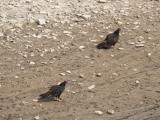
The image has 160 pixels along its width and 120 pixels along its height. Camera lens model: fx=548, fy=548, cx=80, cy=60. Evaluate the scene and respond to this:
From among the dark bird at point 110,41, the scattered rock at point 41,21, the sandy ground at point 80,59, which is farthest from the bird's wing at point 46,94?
the scattered rock at point 41,21

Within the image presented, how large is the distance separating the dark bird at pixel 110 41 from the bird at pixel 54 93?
2.02 m

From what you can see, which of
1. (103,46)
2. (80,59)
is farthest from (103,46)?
(80,59)

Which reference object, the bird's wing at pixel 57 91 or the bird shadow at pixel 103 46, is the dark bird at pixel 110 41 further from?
the bird's wing at pixel 57 91

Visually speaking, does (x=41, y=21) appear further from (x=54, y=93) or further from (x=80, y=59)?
(x=54, y=93)

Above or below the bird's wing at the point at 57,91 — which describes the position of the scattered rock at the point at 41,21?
above

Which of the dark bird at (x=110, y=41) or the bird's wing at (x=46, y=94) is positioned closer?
the bird's wing at (x=46, y=94)

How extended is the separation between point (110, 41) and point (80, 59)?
0.84 metres

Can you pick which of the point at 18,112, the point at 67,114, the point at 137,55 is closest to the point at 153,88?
the point at 137,55

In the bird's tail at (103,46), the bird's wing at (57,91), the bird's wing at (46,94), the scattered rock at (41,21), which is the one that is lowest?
the bird's wing at (46,94)

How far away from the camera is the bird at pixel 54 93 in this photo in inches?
395

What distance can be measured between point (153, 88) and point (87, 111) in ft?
5.14

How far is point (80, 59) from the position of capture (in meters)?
11.5

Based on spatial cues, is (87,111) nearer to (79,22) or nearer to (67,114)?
(67,114)

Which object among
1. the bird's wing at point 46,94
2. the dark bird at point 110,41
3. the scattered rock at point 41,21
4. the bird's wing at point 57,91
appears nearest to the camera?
the bird's wing at point 57,91
